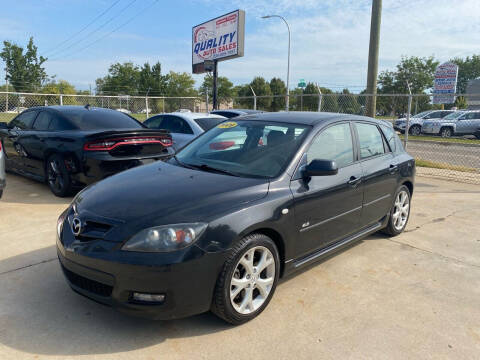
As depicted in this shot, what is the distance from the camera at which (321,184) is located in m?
3.46

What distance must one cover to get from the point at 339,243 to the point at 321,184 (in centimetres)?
73

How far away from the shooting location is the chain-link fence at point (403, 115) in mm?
11602

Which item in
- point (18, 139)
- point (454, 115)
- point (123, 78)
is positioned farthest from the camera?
point (123, 78)

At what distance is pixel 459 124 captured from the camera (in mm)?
21406

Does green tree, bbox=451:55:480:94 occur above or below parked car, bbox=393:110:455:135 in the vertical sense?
above

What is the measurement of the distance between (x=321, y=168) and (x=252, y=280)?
1076 millimetres

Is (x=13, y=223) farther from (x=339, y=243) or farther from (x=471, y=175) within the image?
(x=471, y=175)

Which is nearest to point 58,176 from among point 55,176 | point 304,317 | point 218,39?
point 55,176

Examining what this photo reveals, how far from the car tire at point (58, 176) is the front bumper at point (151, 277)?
12.3ft

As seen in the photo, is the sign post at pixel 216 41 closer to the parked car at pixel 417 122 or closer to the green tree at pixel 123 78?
the parked car at pixel 417 122

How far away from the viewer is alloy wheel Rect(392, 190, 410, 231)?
485 cm

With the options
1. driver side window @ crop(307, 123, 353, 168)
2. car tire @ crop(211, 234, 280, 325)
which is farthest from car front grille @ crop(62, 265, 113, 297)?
driver side window @ crop(307, 123, 353, 168)

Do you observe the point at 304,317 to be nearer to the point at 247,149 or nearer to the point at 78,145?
the point at 247,149

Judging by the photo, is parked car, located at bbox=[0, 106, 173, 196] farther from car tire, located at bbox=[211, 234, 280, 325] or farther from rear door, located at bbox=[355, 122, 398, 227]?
car tire, located at bbox=[211, 234, 280, 325]
